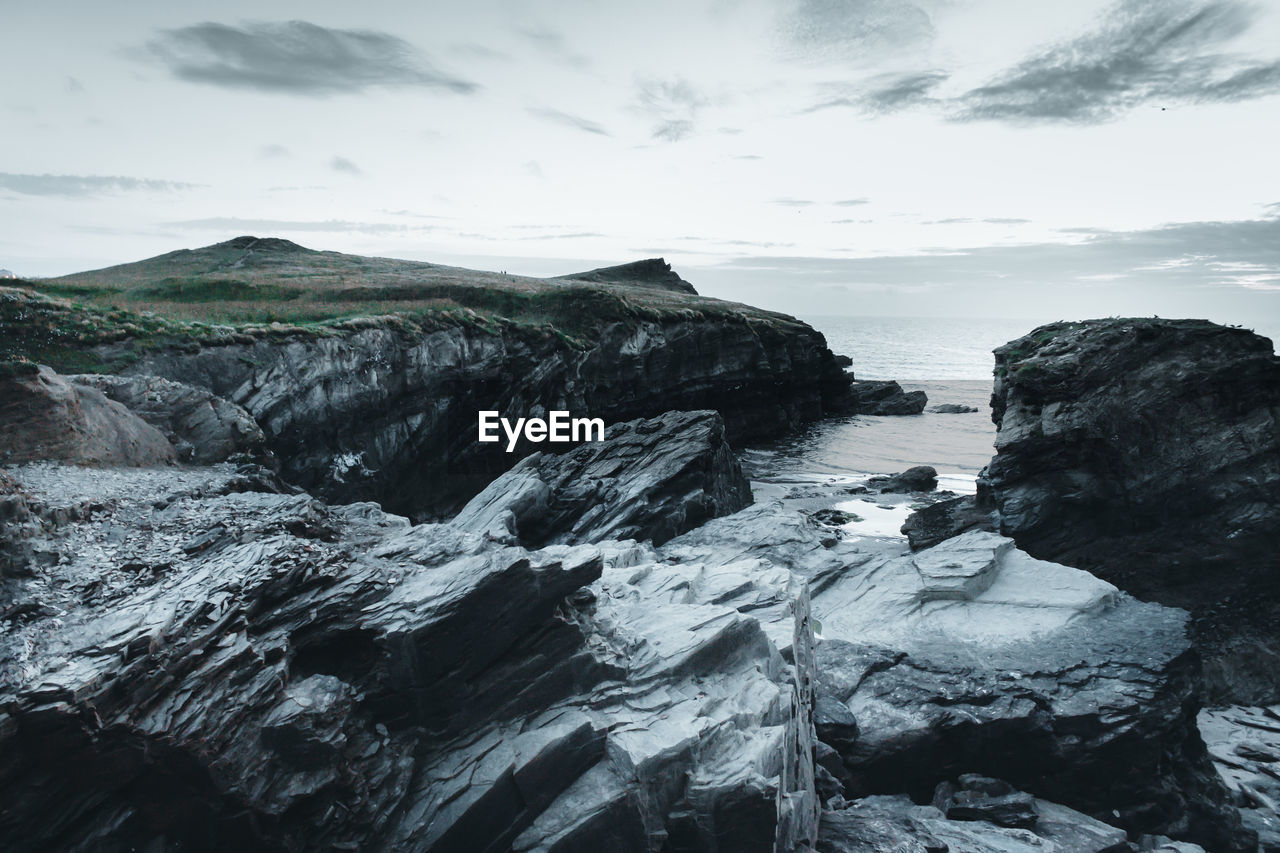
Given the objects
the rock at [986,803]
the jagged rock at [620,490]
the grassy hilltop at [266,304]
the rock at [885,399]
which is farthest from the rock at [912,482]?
→ the rock at [885,399]

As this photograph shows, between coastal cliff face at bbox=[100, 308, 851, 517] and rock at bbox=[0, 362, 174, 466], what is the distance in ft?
36.0

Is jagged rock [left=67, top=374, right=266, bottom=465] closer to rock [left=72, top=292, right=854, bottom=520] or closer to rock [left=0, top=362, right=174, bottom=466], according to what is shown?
rock [left=0, top=362, right=174, bottom=466]

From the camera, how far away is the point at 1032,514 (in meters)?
29.2

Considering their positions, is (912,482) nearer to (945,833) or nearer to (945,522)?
(945,522)

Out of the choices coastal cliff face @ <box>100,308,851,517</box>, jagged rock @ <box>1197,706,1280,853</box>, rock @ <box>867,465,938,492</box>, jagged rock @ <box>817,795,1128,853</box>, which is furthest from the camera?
rock @ <box>867,465,938,492</box>

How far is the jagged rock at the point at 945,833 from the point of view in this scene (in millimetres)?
13391

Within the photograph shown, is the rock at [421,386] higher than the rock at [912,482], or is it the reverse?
the rock at [421,386]

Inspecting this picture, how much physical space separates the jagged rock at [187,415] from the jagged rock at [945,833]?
20741mm

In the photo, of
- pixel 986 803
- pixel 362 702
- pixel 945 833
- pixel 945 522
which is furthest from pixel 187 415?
pixel 945 522

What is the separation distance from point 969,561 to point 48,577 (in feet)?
78.4

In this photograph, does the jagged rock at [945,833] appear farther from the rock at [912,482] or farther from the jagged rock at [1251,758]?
the rock at [912,482]

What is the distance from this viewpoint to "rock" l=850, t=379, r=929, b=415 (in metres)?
82.9

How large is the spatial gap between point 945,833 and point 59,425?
2255cm

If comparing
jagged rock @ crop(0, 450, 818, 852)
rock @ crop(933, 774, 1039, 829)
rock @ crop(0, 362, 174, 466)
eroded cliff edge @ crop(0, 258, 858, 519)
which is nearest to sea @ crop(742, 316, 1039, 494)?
eroded cliff edge @ crop(0, 258, 858, 519)
